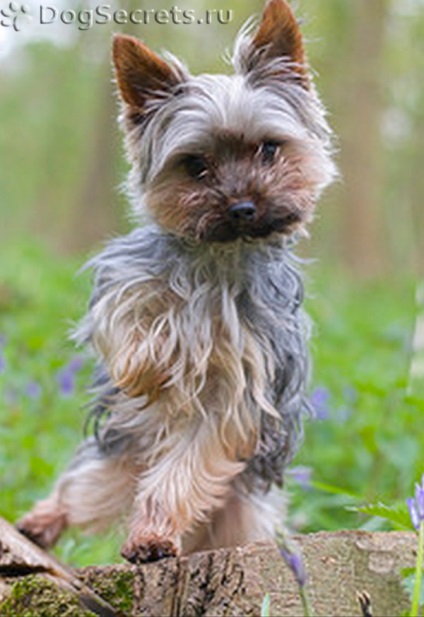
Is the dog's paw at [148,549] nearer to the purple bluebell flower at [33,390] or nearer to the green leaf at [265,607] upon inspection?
the green leaf at [265,607]

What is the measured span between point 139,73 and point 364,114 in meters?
18.4

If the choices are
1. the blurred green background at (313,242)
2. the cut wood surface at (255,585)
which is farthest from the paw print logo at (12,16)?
the cut wood surface at (255,585)

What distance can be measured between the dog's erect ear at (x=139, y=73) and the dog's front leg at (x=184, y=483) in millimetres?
1411

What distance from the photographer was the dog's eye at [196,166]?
190 inches

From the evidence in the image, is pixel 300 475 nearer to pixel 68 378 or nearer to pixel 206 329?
pixel 206 329

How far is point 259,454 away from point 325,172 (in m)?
1.25

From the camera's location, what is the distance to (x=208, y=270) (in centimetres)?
491

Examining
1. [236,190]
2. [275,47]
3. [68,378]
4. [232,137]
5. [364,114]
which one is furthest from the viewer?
[364,114]

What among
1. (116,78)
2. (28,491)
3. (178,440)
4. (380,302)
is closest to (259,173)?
(116,78)

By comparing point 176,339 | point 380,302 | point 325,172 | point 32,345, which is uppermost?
point 325,172

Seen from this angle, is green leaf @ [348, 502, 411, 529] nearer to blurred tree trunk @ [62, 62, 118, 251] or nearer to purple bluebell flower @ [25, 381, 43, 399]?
purple bluebell flower @ [25, 381, 43, 399]

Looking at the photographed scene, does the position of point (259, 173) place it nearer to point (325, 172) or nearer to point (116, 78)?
point (325, 172)

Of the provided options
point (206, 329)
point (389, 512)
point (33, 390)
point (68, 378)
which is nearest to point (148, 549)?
point (206, 329)

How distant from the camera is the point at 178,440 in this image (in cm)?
500
